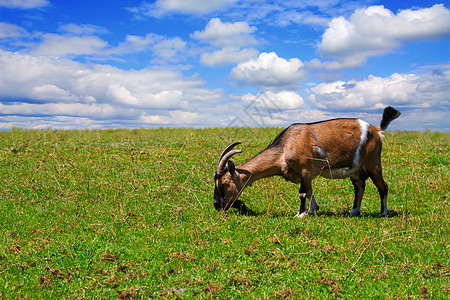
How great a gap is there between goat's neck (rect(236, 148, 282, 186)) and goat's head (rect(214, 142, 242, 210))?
26cm

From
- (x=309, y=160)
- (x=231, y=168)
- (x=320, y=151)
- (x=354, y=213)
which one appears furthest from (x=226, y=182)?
(x=354, y=213)

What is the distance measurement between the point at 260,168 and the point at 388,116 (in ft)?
14.2

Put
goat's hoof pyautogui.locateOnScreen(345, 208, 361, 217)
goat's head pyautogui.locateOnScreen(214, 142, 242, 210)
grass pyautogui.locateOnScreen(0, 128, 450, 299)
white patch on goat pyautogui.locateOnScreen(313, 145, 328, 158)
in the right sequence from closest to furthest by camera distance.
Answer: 1. grass pyautogui.locateOnScreen(0, 128, 450, 299)
2. goat's head pyautogui.locateOnScreen(214, 142, 242, 210)
3. white patch on goat pyautogui.locateOnScreen(313, 145, 328, 158)
4. goat's hoof pyautogui.locateOnScreen(345, 208, 361, 217)

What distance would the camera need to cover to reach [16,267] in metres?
7.19

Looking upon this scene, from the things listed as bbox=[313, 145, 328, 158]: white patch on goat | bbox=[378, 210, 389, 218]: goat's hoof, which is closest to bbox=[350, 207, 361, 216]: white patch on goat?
bbox=[378, 210, 389, 218]: goat's hoof

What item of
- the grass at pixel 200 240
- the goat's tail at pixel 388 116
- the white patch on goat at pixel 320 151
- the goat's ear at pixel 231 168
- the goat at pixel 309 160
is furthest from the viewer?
the goat's tail at pixel 388 116

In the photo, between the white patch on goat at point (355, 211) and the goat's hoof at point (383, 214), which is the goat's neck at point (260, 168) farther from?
the goat's hoof at point (383, 214)

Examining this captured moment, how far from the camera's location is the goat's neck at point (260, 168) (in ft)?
33.1

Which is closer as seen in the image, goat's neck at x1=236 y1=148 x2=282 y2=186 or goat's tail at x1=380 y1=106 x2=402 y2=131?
goat's neck at x1=236 y1=148 x2=282 y2=186

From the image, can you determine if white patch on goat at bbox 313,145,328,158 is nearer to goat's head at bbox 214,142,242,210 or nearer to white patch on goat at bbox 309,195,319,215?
white patch on goat at bbox 309,195,319,215

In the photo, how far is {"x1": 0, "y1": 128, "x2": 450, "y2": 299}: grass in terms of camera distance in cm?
618

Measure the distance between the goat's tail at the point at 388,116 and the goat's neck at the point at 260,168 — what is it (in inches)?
137

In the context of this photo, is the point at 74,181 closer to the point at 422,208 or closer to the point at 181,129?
the point at 422,208

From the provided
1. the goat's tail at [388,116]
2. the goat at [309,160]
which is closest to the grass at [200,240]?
the goat at [309,160]
